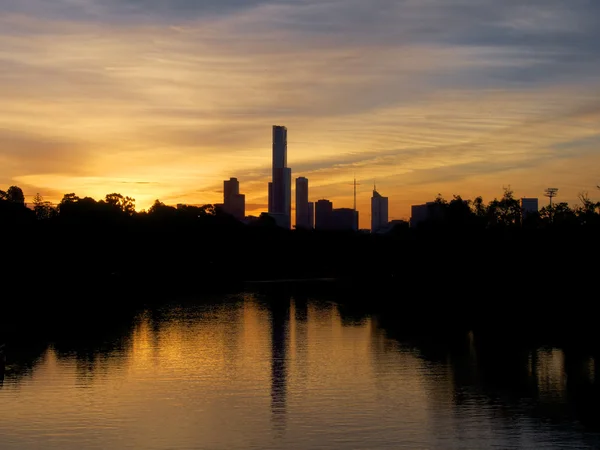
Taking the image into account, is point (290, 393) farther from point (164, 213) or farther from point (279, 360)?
point (164, 213)

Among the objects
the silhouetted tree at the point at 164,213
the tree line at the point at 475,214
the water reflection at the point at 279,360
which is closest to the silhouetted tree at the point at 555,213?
the tree line at the point at 475,214

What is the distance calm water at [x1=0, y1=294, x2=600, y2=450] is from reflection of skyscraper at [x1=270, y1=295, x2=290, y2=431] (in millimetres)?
103

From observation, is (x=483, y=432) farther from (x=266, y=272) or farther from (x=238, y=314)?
(x=266, y=272)

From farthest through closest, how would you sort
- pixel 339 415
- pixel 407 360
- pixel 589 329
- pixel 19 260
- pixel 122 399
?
pixel 19 260 < pixel 589 329 < pixel 407 360 < pixel 122 399 < pixel 339 415

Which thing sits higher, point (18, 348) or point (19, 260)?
point (19, 260)

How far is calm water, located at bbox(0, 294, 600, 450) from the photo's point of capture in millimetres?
25047

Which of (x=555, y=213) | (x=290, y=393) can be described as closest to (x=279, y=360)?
(x=290, y=393)

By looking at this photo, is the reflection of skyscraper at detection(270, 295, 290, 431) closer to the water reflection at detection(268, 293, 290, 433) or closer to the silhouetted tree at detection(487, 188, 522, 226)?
the water reflection at detection(268, 293, 290, 433)

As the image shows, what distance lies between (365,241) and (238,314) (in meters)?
113

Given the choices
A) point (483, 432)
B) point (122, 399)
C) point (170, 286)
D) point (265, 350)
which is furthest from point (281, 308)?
point (483, 432)

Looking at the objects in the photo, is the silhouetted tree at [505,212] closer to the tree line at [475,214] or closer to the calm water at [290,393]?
the tree line at [475,214]

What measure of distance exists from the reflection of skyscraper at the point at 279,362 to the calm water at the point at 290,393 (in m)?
0.10

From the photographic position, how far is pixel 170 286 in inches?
4053

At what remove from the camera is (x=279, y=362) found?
1558 inches
